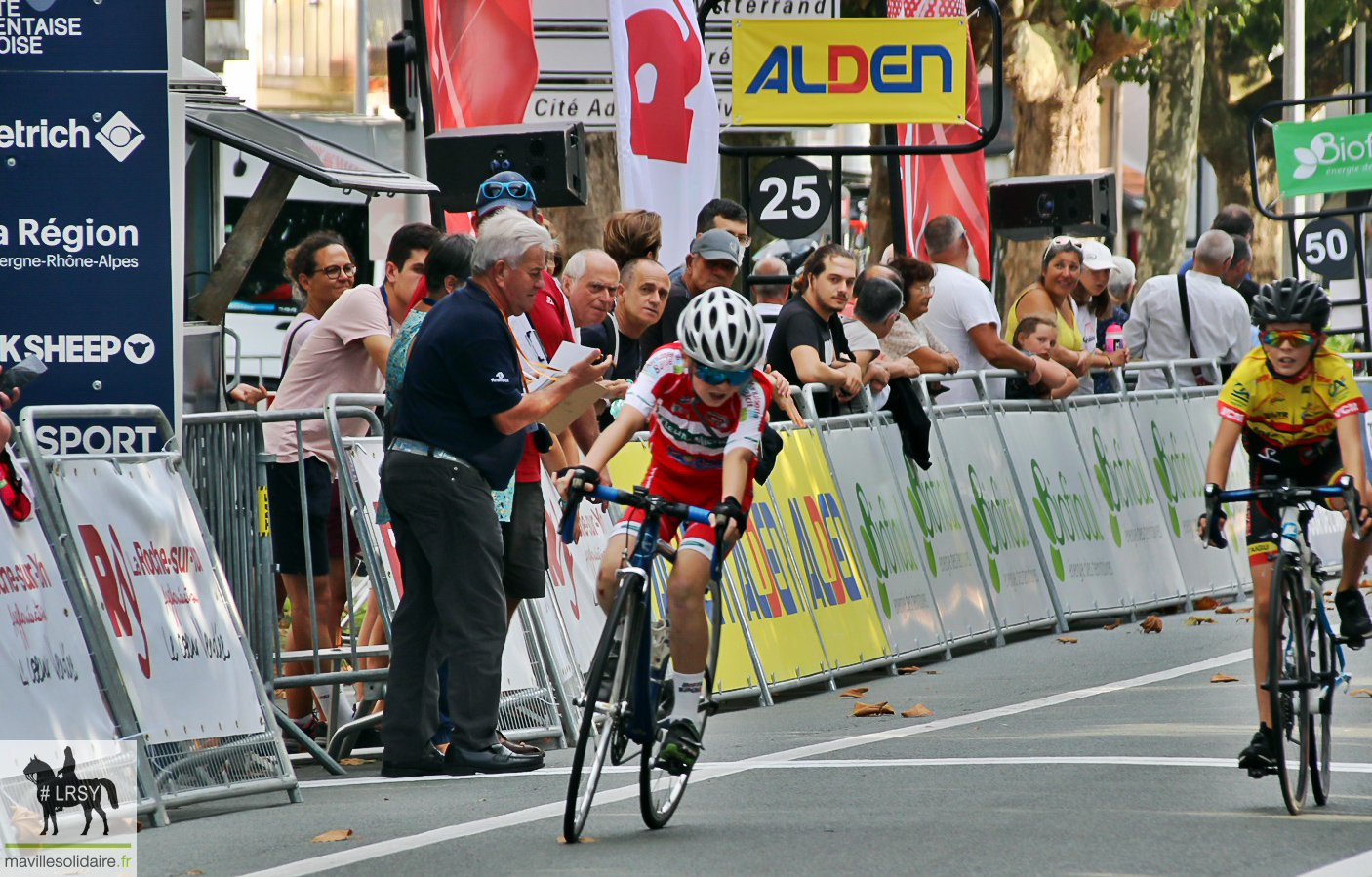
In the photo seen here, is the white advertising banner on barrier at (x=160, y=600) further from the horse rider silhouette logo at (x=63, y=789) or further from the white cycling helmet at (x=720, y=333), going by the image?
the white cycling helmet at (x=720, y=333)

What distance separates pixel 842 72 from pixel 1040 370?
2435mm

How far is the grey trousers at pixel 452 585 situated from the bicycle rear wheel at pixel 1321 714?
3113 millimetres

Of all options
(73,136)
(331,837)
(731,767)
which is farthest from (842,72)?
(331,837)

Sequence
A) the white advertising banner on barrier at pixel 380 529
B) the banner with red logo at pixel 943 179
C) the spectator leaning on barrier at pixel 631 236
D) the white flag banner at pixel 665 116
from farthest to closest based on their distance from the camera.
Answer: the banner with red logo at pixel 943 179
the white flag banner at pixel 665 116
the spectator leaning on barrier at pixel 631 236
the white advertising banner on barrier at pixel 380 529

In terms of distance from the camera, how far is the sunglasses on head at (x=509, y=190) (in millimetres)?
10281

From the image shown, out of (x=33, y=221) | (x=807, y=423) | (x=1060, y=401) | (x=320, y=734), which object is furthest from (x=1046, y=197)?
(x=33, y=221)

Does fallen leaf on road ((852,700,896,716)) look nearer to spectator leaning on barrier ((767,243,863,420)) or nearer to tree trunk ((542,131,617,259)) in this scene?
spectator leaning on barrier ((767,243,863,420))

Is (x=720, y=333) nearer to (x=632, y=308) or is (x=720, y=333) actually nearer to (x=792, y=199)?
(x=632, y=308)

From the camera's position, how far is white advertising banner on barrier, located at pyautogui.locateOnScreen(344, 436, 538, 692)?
383 inches

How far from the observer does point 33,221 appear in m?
8.75

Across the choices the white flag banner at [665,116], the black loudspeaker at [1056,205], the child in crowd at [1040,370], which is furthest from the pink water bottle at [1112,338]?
the black loudspeaker at [1056,205]

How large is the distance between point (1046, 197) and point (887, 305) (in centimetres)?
889

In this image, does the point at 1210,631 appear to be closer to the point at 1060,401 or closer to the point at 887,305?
the point at 1060,401

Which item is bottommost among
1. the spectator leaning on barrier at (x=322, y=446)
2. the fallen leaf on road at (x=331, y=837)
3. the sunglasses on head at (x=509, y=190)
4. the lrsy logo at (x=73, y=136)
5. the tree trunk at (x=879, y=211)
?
the fallen leaf on road at (x=331, y=837)
